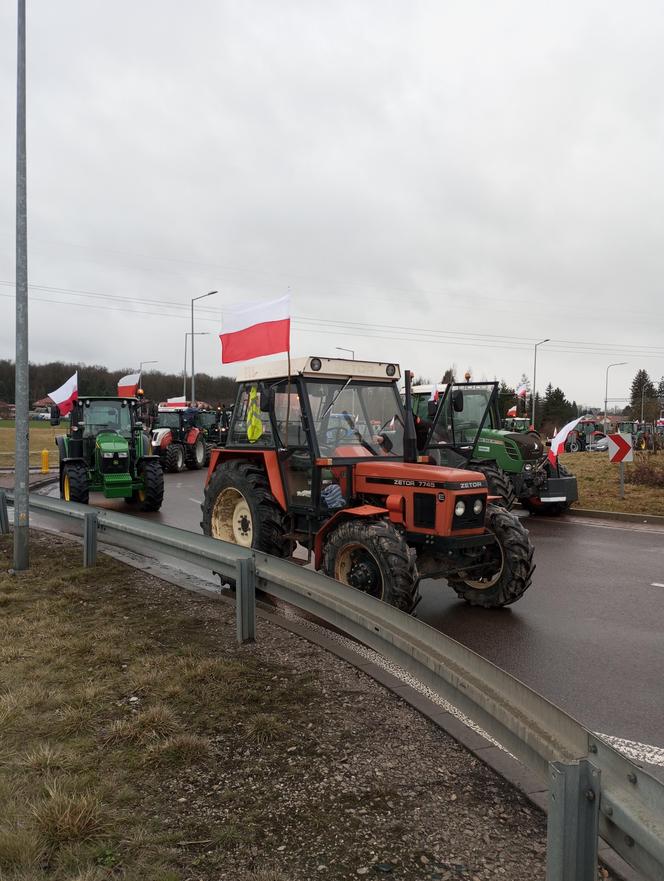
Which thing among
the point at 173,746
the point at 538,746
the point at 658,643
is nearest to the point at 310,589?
the point at 173,746

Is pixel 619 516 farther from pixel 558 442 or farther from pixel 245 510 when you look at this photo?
pixel 245 510

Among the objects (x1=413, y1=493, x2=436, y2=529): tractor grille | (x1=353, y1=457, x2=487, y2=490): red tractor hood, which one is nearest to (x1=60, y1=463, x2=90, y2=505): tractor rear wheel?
(x1=353, y1=457, x2=487, y2=490): red tractor hood

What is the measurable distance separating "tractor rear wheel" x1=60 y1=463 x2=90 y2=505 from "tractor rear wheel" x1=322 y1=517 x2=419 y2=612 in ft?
28.2

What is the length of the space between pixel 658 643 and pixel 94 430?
39.0ft

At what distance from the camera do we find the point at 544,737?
249 centimetres

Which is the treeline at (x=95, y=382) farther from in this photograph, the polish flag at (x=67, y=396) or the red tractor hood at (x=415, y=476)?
the red tractor hood at (x=415, y=476)

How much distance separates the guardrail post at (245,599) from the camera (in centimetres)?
520

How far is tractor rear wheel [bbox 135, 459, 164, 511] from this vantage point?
1383 cm

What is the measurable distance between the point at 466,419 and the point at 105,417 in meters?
7.68

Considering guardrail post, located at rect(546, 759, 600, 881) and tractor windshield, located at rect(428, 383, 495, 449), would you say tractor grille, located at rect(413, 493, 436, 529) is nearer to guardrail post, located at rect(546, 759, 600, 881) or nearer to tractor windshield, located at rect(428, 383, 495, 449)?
guardrail post, located at rect(546, 759, 600, 881)

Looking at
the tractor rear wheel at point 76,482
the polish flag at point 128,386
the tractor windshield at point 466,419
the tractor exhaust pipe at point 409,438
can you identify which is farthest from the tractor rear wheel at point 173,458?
the tractor exhaust pipe at point 409,438

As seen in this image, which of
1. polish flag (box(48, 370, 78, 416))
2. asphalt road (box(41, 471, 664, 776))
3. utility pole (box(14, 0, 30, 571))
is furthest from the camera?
polish flag (box(48, 370, 78, 416))

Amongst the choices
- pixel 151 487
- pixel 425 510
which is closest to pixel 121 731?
pixel 425 510

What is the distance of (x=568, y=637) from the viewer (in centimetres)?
605
